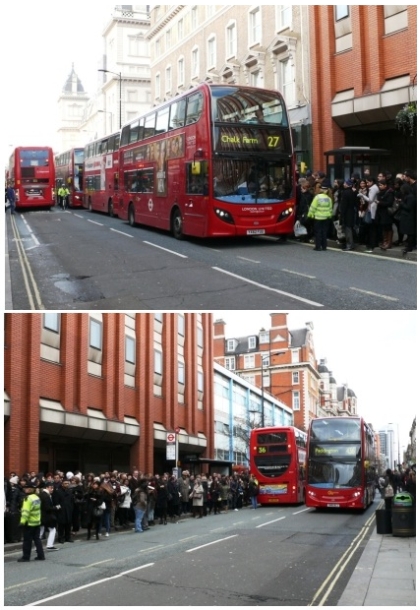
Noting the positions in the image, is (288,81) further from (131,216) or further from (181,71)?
(181,71)

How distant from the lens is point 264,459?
88.3ft

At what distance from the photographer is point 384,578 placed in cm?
905

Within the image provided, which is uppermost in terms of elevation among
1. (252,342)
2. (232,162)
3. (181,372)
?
(232,162)

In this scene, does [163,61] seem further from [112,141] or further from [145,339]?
[145,339]

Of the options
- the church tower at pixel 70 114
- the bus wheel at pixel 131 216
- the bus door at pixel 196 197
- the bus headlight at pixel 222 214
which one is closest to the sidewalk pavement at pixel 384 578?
the bus headlight at pixel 222 214

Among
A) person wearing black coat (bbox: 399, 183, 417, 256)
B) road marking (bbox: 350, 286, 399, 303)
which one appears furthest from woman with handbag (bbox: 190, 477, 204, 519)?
road marking (bbox: 350, 286, 399, 303)

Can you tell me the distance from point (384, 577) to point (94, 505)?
7878 millimetres

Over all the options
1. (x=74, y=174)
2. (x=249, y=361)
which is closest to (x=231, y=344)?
(x=249, y=361)

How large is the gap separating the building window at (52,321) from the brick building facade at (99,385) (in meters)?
0.03

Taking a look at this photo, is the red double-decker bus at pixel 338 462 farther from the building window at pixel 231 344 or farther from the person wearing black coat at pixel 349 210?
the person wearing black coat at pixel 349 210

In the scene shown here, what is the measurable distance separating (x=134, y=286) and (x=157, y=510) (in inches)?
348

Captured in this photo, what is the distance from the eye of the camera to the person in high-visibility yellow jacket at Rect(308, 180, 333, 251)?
61.1 ft

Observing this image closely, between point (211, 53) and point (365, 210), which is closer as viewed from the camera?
point (365, 210)

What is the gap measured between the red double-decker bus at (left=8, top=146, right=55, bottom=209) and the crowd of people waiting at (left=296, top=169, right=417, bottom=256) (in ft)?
62.8
